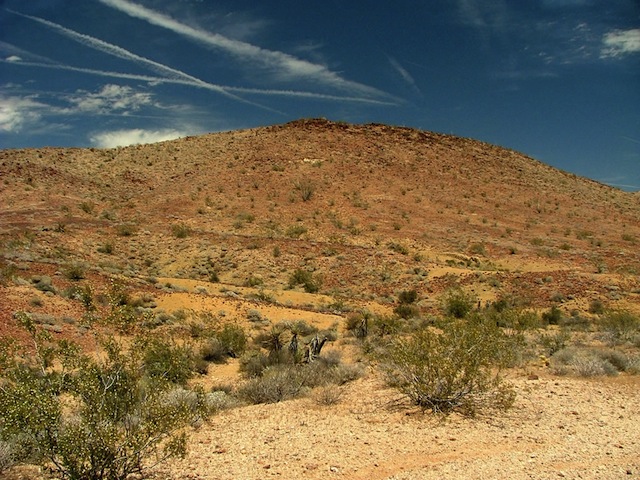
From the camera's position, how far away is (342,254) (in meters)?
30.6

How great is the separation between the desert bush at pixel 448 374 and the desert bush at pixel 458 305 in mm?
11398

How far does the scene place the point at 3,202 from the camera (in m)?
38.5

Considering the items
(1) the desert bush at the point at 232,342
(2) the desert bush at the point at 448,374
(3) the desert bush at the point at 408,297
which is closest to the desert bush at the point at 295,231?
(3) the desert bush at the point at 408,297

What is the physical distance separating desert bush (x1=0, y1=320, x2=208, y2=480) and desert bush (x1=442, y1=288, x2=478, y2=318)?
16.3m

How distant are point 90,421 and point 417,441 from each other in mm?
4556

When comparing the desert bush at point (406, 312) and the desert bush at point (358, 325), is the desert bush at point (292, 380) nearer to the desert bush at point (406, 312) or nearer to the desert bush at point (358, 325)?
the desert bush at point (358, 325)

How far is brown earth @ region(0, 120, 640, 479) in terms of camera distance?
7.14 meters

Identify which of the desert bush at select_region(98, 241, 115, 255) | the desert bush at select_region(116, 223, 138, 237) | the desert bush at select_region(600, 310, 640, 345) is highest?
the desert bush at select_region(116, 223, 138, 237)

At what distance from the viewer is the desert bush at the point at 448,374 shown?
885 cm

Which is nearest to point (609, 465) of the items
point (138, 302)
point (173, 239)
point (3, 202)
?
point (138, 302)

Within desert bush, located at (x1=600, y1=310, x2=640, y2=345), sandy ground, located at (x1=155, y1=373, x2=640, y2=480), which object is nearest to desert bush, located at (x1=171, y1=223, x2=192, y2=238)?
desert bush, located at (x1=600, y1=310, x2=640, y2=345)

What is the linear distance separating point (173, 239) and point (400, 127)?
4159 cm

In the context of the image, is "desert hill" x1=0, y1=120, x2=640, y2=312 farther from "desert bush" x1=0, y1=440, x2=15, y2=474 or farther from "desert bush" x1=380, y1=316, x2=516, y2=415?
"desert bush" x1=0, y1=440, x2=15, y2=474

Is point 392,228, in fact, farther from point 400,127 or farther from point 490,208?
point 400,127
